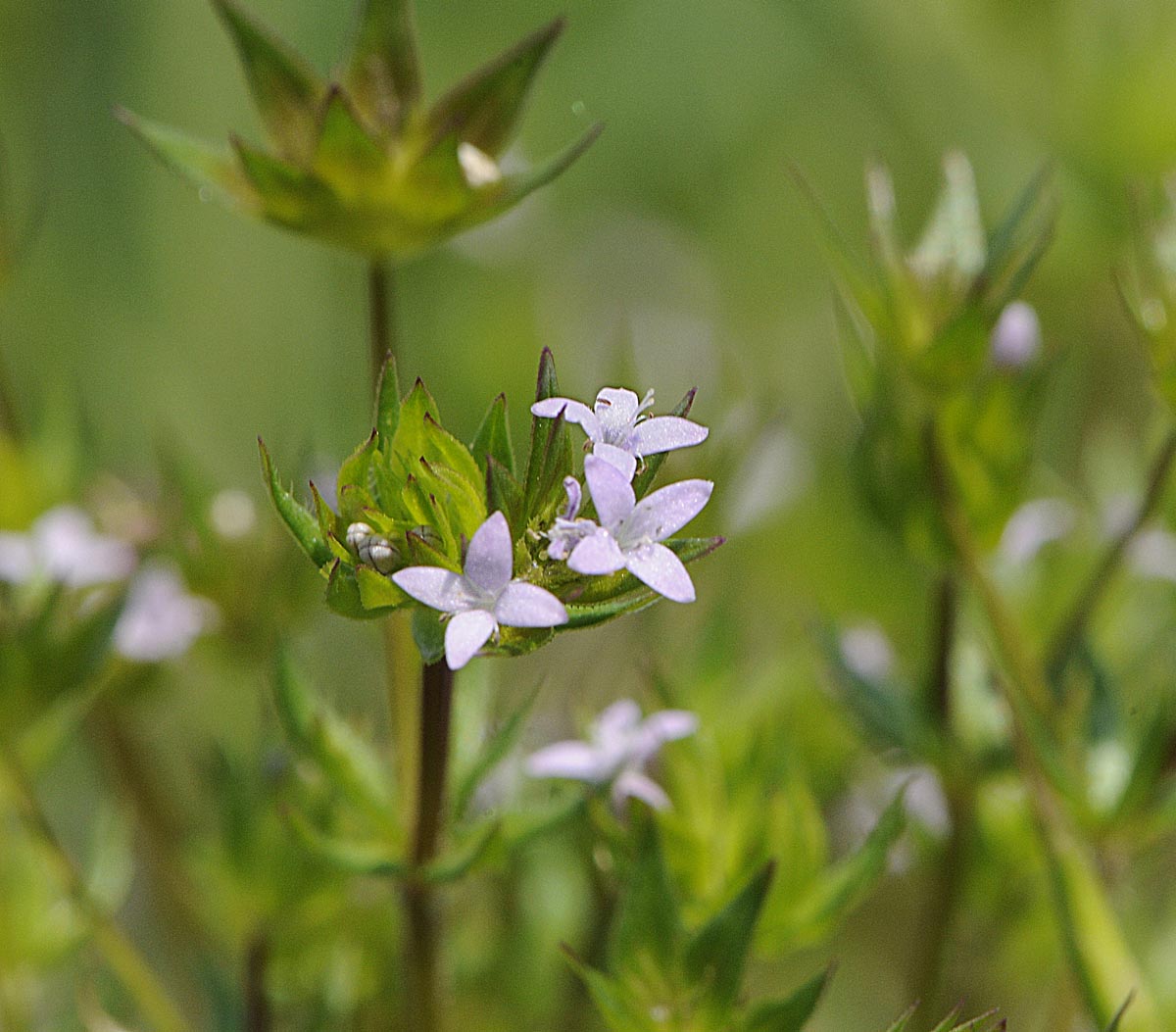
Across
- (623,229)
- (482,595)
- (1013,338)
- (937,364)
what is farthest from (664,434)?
(623,229)

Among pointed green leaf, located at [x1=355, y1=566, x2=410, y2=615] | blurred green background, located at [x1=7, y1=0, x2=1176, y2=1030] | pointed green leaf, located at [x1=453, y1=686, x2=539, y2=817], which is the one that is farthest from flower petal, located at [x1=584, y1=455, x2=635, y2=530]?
blurred green background, located at [x1=7, y1=0, x2=1176, y2=1030]

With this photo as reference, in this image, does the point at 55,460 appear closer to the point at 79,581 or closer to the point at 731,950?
the point at 79,581

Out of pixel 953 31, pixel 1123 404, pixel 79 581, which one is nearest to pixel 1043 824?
pixel 79 581

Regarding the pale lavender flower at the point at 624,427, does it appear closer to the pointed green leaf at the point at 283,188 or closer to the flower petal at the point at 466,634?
the flower petal at the point at 466,634

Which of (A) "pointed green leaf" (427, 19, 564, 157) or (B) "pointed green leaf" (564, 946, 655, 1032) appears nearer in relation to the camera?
(B) "pointed green leaf" (564, 946, 655, 1032)

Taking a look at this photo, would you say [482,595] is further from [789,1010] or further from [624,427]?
[789,1010]

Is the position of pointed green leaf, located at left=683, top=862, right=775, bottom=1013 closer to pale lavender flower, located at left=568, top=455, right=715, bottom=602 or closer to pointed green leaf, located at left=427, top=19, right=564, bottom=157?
pale lavender flower, located at left=568, top=455, right=715, bottom=602
